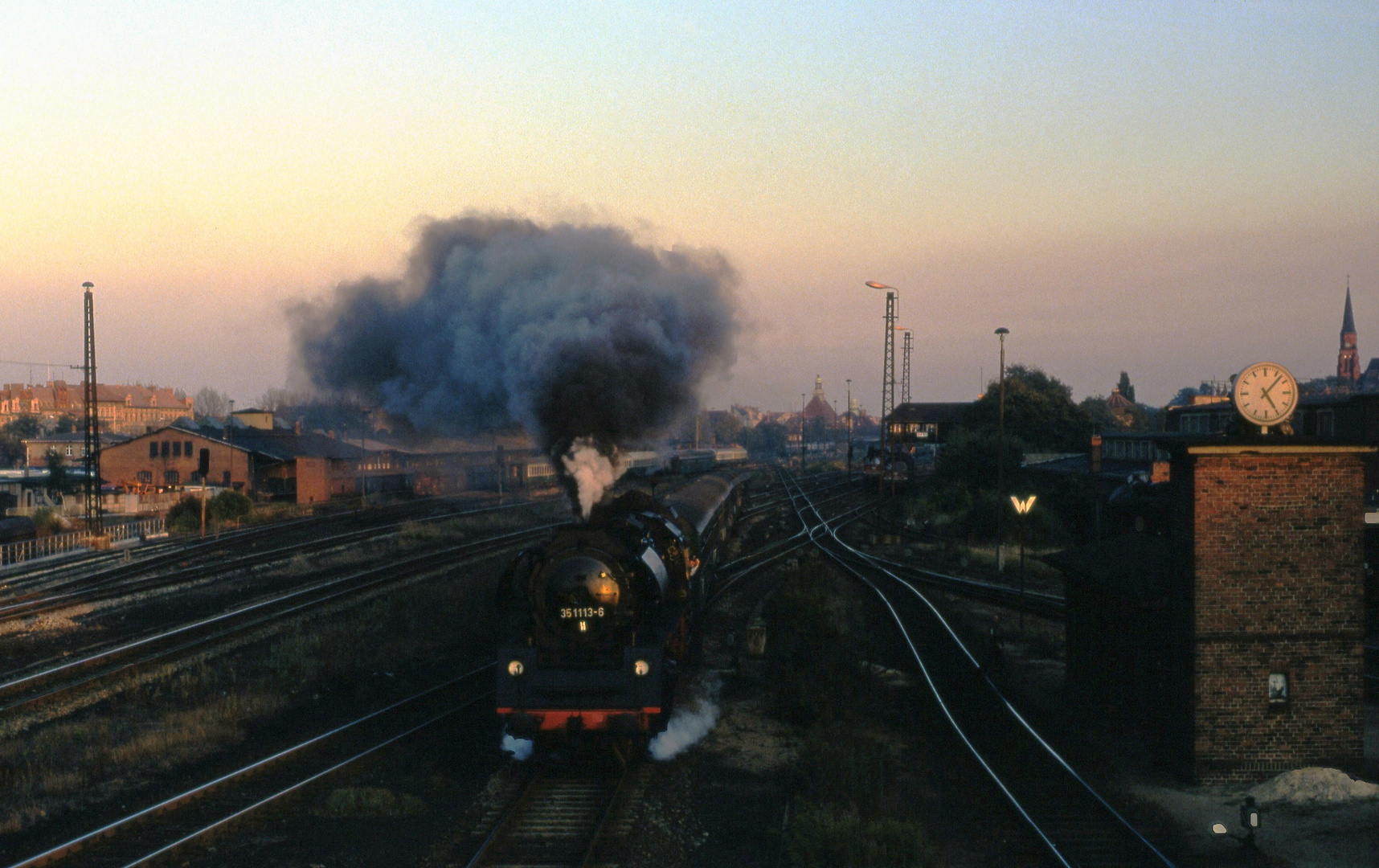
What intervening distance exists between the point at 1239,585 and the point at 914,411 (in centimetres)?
8346

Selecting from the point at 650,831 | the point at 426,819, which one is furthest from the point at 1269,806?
the point at 426,819

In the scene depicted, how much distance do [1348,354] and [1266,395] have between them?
657 ft

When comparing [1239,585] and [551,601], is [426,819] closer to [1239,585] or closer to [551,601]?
[551,601]

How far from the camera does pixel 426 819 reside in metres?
11.2

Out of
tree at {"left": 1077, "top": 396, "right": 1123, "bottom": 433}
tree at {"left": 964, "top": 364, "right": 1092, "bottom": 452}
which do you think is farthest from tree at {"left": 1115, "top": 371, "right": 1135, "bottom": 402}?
tree at {"left": 964, "top": 364, "right": 1092, "bottom": 452}

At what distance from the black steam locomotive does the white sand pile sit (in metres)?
7.84

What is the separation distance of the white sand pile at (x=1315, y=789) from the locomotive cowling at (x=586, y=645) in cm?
784

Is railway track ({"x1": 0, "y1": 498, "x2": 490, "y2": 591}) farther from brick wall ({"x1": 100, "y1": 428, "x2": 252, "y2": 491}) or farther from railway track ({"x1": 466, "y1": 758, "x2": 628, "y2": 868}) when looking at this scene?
railway track ({"x1": 466, "y1": 758, "x2": 628, "y2": 868})

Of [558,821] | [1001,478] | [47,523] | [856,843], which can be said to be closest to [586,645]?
[558,821]

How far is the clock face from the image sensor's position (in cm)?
1300

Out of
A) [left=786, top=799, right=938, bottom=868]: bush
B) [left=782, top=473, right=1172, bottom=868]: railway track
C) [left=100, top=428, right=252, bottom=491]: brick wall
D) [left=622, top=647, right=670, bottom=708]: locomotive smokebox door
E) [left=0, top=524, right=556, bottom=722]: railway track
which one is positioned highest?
[left=100, top=428, right=252, bottom=491]: brick wall

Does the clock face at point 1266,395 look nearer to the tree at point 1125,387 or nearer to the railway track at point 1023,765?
the railway track at point 1023,765

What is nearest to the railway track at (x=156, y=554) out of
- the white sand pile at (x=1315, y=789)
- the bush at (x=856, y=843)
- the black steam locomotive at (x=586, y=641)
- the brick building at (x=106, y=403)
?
the black steam locomotive at (x=586, y=641)

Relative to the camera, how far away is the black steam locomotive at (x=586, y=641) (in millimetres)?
12070
